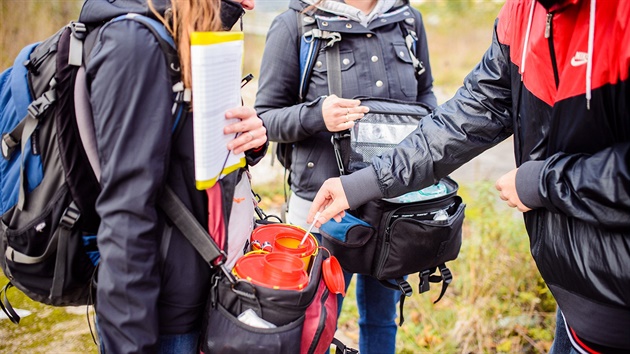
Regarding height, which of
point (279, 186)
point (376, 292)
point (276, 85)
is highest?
point (276, 85)

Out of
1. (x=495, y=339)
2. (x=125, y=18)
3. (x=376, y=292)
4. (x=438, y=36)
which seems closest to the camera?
(x=125, y=18)

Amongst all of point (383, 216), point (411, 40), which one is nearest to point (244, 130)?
point (383, 216)

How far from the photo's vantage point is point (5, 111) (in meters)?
1.52

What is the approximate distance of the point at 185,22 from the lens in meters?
1.39

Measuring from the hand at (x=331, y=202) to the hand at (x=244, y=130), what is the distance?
0.51 metres

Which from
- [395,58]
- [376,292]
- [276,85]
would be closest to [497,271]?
[376,292]

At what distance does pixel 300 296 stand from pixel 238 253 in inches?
10.6

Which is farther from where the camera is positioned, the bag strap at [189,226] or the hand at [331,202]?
the hand at [331,202]

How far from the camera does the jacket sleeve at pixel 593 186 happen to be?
1.34m

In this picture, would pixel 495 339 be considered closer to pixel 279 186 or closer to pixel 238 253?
pixel 238 253

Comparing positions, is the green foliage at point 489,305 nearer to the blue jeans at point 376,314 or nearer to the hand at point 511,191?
the blue jeans at point 376,314

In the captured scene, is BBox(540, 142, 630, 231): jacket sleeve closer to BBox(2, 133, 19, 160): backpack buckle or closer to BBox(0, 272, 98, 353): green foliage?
BBox(2, 133, 19, 160): backpack buckle

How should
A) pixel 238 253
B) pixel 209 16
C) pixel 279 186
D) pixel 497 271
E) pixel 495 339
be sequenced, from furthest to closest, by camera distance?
pixel 279 186, pixel 497 271, pixel 495 339, pixel 238 253, pixel 209 16

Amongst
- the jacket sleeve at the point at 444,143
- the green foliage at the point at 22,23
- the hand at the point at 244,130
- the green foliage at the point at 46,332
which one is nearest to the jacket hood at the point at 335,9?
the jacket sleeve at the point at 444,143
